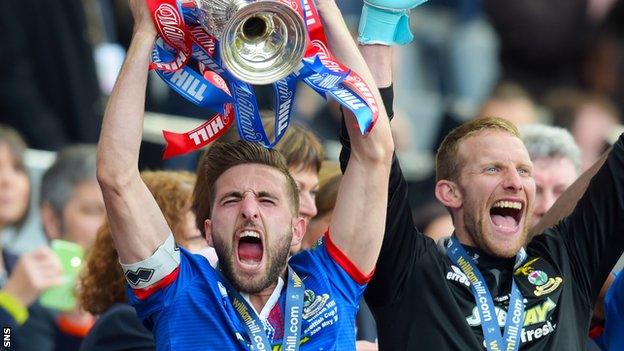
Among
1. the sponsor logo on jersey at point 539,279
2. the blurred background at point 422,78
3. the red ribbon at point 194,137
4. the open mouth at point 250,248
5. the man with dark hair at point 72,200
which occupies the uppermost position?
the red ribbon at point 194,137

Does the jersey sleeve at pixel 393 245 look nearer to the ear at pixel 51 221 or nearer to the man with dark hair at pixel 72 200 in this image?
the man with dark hair at pixel 72 200

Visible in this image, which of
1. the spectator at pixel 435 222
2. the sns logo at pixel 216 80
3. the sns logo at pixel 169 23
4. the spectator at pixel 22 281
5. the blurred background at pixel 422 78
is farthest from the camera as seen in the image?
the blurred background at pixel 422 78

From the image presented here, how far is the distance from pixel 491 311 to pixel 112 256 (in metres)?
1.65

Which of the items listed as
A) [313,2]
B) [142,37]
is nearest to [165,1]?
[142,37]

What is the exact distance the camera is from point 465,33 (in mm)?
12758

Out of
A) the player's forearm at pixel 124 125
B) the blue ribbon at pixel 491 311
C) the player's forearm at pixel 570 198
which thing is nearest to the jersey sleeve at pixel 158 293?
the player's forearm at pixel 124 125

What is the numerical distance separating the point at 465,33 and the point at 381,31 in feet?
21.6

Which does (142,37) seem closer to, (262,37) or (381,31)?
(262,37)

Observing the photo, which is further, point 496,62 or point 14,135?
point 496,62

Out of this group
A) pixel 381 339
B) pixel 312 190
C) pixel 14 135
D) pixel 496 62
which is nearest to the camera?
pixel 381 339

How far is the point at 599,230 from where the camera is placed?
6367mm

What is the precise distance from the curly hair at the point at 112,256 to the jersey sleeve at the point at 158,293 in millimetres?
1090

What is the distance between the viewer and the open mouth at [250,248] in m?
5.85

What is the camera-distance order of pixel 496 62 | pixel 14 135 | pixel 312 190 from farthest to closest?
pixel 496 62
pixel 14 135
pixel 312 190
